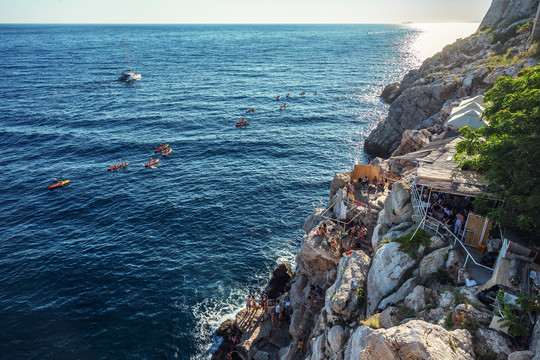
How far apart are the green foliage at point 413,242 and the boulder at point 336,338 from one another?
610 cm

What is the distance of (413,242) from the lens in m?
19.3

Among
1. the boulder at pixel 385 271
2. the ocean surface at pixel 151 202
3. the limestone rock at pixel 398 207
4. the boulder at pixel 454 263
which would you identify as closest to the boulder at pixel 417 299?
the boulder at pixel 454 263

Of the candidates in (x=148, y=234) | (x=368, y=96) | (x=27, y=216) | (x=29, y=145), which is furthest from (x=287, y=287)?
(x=368, y=96)

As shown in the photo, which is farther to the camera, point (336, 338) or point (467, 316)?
point (336, 338)

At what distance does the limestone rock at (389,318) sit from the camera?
14938 mm

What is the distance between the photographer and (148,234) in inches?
1689

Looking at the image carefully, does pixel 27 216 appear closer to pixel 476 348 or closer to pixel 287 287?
pixel 287 287

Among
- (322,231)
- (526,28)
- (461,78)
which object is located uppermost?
(526,28)

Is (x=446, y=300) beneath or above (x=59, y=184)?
above

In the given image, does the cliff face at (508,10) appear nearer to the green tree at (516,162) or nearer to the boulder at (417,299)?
the green tree at (516,162)

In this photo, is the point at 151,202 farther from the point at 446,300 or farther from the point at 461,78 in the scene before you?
the point at 461,78

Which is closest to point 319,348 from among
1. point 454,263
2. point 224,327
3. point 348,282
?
point 348,282

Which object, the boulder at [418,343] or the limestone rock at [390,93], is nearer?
the boulder at [418,343]

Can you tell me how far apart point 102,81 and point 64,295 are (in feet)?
355
